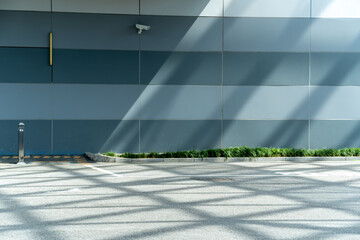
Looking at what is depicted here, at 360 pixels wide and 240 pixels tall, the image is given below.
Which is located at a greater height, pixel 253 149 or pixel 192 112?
pixel 192 112

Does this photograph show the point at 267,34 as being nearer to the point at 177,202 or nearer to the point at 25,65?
the point at 25,65

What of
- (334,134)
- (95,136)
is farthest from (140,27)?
(334,134)

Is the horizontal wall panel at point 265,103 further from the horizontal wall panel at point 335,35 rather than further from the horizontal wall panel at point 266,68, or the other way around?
the horizontal wall panel at point 335,35

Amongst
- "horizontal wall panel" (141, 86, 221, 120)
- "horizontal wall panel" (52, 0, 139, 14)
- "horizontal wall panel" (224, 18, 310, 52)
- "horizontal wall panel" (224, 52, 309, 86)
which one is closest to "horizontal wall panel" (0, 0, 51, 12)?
"horizontal wall panel" (52, 0, 139, 14)

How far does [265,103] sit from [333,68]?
2.73m

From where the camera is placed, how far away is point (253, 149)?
17.5m

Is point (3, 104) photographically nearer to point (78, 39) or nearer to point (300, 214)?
point (78, 39)

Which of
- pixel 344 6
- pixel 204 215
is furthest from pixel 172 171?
pixel 344 6

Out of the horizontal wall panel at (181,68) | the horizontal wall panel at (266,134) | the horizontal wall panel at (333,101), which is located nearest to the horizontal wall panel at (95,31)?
the horizontal wall panel at (181,68)

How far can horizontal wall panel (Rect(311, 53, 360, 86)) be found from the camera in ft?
61.6

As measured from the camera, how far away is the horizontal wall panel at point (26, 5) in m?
17.4

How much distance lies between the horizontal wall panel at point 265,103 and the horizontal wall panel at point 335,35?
1669mm

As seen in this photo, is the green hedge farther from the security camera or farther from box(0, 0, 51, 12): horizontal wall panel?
box(0, 0, 51, 12): horizontal wall panel

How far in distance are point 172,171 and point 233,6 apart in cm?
698
